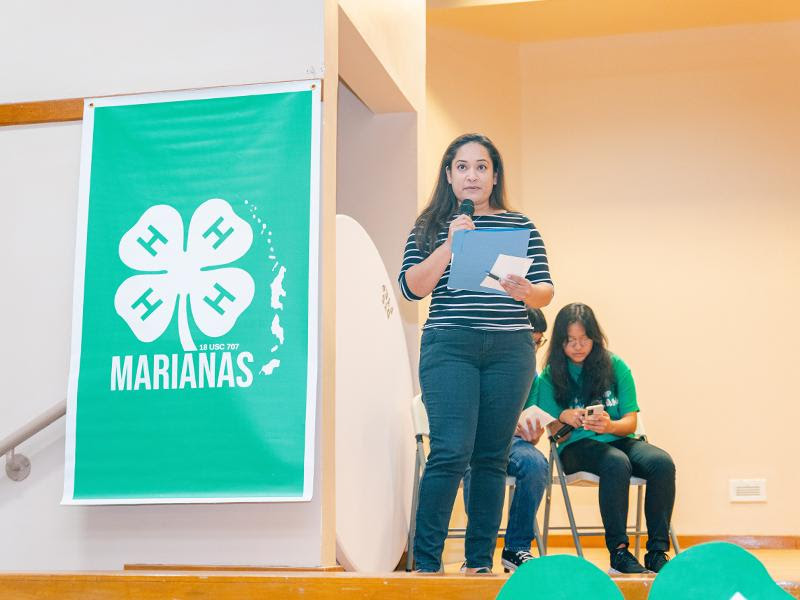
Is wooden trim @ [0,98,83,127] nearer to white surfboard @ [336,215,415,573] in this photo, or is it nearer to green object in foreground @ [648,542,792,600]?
white surfboard @ [336,215,415,573]

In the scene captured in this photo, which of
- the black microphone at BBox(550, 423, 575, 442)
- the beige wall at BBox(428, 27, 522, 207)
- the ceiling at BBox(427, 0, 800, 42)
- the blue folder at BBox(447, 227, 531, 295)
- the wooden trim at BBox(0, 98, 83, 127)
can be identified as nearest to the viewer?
the blue folder at BBox(447, 227, 531, 295)

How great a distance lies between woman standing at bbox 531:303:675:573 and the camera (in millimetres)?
3691

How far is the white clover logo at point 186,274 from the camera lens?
2967 millimetres

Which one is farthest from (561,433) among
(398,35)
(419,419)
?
(398,35)

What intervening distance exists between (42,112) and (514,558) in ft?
6.82

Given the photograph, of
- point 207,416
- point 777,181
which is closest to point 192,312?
point 207,416

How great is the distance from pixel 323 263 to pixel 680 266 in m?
3.25

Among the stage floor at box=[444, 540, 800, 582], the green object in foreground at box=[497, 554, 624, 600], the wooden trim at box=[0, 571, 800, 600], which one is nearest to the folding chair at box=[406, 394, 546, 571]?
the stage floor at box=[444, 540, 800, 582]

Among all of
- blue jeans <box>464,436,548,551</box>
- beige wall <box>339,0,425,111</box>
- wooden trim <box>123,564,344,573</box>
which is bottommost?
wooden trim <box>123,564,344,573</box>

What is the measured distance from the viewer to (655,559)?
139 inches

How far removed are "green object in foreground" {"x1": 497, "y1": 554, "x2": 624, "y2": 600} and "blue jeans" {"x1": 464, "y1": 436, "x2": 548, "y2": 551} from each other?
1949 millimetres

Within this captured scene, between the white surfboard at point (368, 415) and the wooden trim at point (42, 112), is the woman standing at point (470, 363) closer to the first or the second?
the white surfboard at point (368, 415)

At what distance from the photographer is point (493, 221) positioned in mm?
2881

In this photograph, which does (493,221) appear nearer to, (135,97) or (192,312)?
(192,312)
